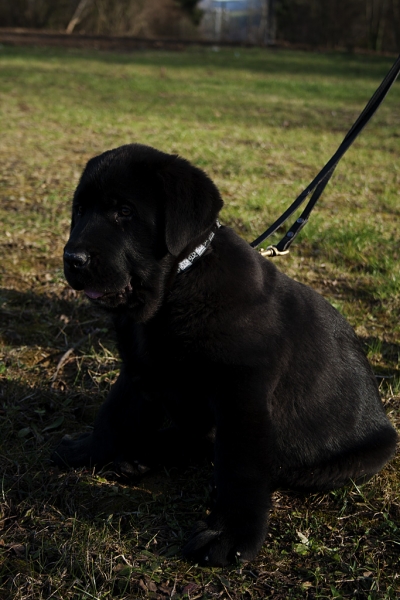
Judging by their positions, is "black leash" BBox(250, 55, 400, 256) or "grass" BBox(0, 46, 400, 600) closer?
"grass" BBox(0, 46, 400, 600)

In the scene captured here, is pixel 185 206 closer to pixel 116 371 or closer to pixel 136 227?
pixel 136 227

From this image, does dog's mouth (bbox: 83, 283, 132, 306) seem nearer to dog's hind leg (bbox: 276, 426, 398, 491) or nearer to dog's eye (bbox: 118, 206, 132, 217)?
dog's eye (bbox: 118, 206, 132, 217)

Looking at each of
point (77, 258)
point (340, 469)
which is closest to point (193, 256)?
point (77, 258)

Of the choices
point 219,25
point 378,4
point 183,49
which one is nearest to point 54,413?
point 183,49

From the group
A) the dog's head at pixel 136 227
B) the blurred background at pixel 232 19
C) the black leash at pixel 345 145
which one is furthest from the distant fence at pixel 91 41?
the dog's head at pixel 136 227

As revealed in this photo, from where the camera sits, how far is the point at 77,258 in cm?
226

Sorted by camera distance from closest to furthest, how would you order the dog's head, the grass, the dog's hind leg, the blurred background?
1. the grass
2. the dog's head
3. the dog's hind leg
4. the blurred background

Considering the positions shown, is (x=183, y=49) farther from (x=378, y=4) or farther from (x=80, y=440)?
(x=80, y=440)

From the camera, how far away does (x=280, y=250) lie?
3.30 meters

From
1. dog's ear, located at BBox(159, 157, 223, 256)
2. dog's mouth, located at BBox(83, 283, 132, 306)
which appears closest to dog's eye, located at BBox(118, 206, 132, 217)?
dog's ear, located at BBox(159, 157, 223, 256)

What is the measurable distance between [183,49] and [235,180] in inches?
1037

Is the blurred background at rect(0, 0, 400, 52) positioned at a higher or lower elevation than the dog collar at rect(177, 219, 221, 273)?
higher

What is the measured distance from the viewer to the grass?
85.6 inches

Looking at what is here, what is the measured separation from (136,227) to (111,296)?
28 cm
